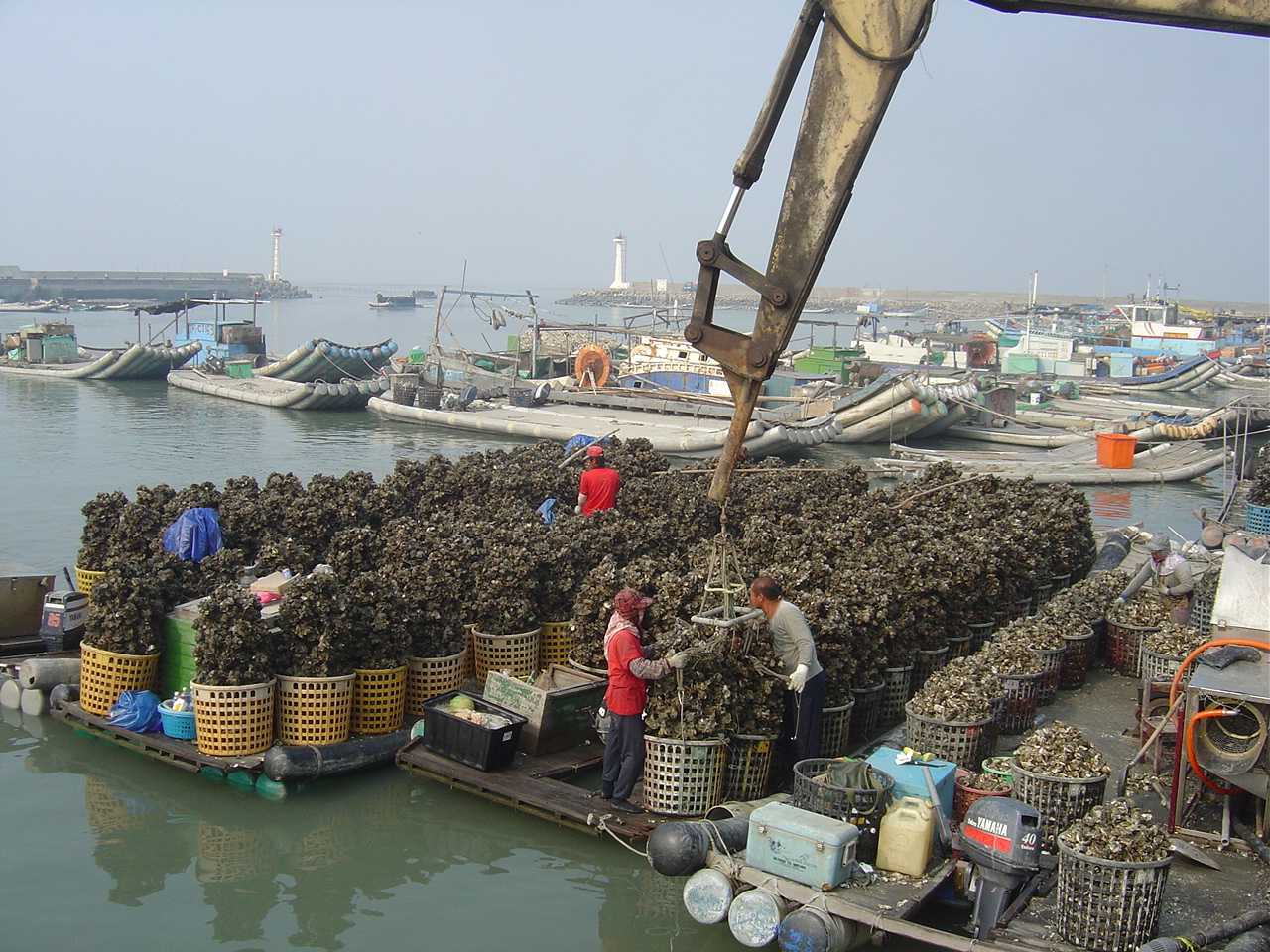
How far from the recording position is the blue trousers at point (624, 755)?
7.79 meters

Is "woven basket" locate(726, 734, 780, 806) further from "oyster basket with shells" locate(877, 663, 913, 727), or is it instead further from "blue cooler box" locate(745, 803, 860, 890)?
"oyster basket with shells" locate(877, 663, 913, 727)

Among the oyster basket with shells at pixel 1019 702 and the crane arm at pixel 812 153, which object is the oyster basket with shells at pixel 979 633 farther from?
the crane arm at pixel 812 153

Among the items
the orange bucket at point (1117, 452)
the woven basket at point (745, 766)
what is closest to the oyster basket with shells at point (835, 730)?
the woven basket at point (745, 766)

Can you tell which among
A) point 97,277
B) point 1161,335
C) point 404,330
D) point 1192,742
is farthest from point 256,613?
point 97,277

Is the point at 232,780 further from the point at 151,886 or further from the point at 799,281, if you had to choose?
the point at 799,281

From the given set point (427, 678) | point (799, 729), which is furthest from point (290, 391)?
point (799, 729)

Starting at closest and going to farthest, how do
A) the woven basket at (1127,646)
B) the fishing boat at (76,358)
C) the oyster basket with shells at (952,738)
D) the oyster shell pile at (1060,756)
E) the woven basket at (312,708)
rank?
1. the oyster shell pile at (1060,756)
2. the oyster basket with shells at (952,738)
3. the woven basket at (312,708)
4. the woven basket at (1127,646)
5. the fishing boat at (76,358)

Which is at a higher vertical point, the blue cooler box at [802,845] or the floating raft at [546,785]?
the blue cooler box at [802,845]

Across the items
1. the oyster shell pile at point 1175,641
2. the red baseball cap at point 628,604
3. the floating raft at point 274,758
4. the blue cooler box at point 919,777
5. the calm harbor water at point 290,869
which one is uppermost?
the red baseball cap at point 628,604

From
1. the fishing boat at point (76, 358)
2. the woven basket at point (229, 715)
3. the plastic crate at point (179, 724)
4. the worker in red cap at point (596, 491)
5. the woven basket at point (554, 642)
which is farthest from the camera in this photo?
the fishing boat at point (76, 358)

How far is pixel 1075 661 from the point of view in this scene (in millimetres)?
10602

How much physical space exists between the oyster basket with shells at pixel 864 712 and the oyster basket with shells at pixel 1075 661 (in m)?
2.13

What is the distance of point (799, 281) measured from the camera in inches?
258

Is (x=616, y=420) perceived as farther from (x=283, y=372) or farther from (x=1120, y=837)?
(x=1120, y=837)
